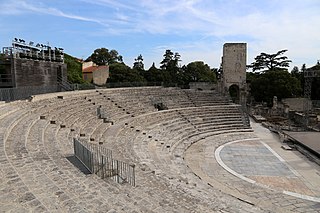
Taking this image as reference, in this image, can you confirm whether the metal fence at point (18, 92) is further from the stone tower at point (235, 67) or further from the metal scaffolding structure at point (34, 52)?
the stone tower at point (235, 67)

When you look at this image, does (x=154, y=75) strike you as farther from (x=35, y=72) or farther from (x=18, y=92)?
(x=18, y=92)

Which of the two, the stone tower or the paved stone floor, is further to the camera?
the stone tower

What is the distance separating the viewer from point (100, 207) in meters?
4.63

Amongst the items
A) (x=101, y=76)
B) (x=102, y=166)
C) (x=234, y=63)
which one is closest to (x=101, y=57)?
(x=101, y=76)

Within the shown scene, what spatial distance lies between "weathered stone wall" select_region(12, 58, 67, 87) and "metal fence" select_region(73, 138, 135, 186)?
12.9 metres

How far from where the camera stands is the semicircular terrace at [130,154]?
514 centimetres

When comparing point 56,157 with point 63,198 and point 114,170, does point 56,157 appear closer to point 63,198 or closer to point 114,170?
point 114,170

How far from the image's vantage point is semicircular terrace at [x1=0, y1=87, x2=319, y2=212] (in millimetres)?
5137

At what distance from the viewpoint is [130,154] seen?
11453 millimetres

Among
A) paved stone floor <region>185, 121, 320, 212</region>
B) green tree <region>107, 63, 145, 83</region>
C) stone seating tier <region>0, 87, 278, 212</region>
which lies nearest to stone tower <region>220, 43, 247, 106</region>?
stone seating tier <region>0, 87, 278, 212</region>

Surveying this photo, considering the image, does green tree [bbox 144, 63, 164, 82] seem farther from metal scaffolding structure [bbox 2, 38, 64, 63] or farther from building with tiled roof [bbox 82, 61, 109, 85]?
metal scaffolding structure [bbox 2, 38, 64, 63]

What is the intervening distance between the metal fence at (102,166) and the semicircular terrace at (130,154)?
35cm

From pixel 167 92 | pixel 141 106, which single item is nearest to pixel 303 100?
pixel 167 92

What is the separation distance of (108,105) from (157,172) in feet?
37.1
